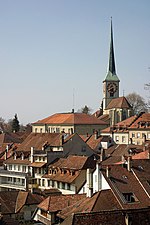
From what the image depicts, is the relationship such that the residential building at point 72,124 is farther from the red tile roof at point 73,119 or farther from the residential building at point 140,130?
the residential building at point 140,130

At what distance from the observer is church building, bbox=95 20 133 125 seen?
378 feet

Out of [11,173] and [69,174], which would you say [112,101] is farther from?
[69,174]

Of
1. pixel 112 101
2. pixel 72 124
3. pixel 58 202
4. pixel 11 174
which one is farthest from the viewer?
pixel 112 101

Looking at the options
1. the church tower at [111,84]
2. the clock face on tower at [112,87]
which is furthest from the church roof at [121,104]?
the clock face on tower at [112,87]

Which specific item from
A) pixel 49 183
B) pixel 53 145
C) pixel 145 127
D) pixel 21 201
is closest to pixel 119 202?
pixel 21 201

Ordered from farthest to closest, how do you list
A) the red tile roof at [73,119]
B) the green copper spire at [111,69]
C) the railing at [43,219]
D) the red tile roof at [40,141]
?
the green copper spire at [111,69] → the red tile roof at [73,119] → the red tile roof at [40,141] → the railing at [43,219]

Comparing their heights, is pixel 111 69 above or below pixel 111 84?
above

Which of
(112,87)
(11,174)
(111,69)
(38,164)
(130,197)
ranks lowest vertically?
(130,197)

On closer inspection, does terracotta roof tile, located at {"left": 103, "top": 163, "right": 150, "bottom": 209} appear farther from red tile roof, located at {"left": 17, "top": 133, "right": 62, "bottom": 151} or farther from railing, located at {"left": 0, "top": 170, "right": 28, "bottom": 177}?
red tile roof, located at {"left": 17, "top": 133, "right": 62, "bottom": 151}

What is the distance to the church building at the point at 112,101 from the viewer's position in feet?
378

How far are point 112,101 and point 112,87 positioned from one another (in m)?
12.1

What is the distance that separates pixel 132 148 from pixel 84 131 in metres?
37.6

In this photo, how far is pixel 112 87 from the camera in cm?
13488

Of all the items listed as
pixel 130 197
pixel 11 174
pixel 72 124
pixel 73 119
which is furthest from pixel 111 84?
pixel 130 197
